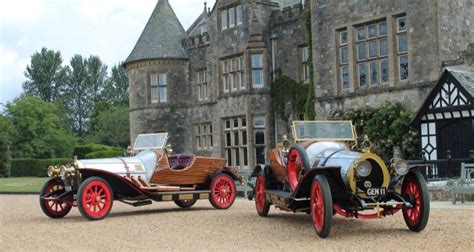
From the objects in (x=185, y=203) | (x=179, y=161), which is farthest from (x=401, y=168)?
(x=185, y=203)

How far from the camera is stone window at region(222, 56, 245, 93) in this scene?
26.0 m

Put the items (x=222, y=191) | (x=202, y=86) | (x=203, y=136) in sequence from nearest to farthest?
(x=222, y=191), (x=203, y=136), (x=202, y=86)

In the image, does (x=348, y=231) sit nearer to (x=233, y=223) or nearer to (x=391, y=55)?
(x=233, y=223)

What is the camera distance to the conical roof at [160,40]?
29844 mm

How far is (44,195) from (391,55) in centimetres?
1169

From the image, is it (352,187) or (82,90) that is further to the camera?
(82,90)

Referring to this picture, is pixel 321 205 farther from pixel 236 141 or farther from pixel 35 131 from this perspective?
pixel 35 131

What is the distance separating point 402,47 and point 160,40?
1335 centimetres

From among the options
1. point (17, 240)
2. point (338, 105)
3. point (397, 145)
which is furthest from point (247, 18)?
point (17, 240)

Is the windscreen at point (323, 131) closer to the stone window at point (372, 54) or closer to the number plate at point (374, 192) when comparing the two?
the number plate at point (374, 192)

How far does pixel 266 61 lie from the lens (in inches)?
1004

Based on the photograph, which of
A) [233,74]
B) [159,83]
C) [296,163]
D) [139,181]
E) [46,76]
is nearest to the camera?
[296,163]

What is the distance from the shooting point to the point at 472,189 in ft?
→ 41.6

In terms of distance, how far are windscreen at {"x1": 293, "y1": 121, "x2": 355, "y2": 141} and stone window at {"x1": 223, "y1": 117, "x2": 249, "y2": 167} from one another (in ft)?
49.0
